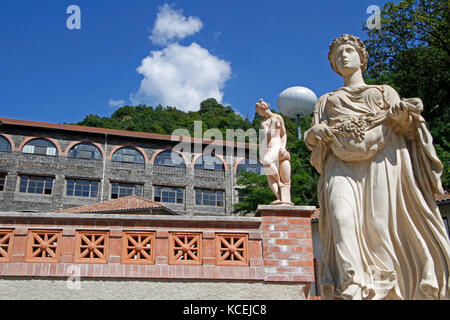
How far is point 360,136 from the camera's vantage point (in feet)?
12.2

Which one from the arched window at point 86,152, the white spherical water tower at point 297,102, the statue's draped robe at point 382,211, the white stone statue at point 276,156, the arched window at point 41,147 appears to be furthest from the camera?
the arched window at point 86,152

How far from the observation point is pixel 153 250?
793 cm

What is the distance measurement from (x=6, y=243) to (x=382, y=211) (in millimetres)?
6524

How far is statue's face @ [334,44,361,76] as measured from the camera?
4.23 m

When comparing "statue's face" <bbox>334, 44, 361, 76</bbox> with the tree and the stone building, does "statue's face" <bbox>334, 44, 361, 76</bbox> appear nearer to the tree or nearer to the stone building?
the tree

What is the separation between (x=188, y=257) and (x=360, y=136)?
503cm

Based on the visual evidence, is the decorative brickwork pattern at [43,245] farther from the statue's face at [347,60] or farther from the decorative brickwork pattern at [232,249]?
the statue's face at [347,60]

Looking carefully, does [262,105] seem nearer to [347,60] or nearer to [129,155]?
[347,60]

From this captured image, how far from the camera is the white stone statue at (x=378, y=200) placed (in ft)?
11.1

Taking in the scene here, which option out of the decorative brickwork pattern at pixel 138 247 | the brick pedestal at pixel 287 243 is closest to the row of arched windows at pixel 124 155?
the brick pedestal at pixel 287 243

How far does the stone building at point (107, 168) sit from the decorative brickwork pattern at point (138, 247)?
3790cm

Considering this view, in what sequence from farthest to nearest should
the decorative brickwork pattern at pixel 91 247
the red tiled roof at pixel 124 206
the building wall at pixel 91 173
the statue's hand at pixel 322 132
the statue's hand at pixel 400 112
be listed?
the building wall at pixel 91 173
the red tiled roof at pixel 124 206
the decorative brickwork pattern at pixel 91 247
the statue's hand at pixel 322 132
the statue's hand at pixel 400 112
